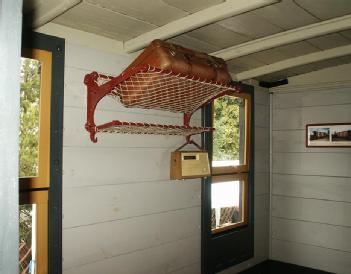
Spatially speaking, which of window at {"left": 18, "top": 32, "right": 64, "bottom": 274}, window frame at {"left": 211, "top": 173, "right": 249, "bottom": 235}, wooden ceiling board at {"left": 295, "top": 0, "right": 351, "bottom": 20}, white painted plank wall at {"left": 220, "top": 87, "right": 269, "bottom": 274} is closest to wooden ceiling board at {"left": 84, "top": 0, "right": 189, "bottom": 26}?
window at {"left": 18, "top": 32, "right": 64, "bottom": 274}

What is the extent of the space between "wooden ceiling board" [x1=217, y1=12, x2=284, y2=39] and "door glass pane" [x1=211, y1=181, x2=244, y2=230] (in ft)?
5.72

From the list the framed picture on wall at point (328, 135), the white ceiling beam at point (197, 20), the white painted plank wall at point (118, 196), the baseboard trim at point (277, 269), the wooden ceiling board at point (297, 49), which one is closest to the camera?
the white ceiling beam at point (197, 20)

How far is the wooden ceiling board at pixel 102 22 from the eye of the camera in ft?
7.16

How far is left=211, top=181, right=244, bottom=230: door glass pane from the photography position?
12.5 feet

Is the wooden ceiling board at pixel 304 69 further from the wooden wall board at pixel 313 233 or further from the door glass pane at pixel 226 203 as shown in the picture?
the wooden wall board at pixel 313 233

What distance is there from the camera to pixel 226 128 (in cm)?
400

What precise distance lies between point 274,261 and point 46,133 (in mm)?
3550

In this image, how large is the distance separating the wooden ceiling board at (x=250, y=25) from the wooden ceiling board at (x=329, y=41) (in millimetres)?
527

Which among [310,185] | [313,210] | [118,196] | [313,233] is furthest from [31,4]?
[313,233]

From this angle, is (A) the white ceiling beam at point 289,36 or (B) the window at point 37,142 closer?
(B) the window at point 37,142

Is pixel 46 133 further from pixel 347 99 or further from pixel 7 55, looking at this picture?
pixel 347 99

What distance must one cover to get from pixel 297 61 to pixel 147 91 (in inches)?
75.3

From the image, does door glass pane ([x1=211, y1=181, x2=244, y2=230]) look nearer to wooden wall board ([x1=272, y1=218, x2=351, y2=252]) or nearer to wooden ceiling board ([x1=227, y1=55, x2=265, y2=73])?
wooden wall board ([x1=272, y1=218, x2=351, y2=252])

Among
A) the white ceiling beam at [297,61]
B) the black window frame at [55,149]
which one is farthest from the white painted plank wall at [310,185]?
the black window frame at [55,149]
